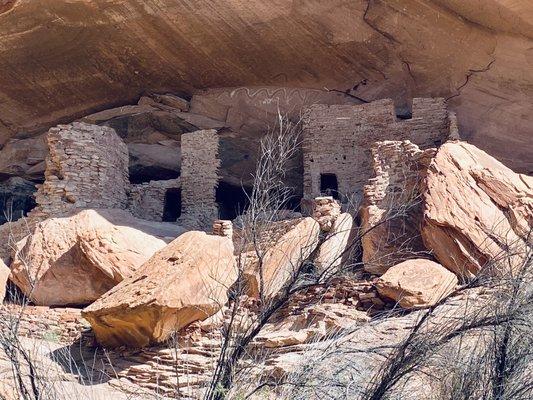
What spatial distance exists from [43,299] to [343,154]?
5.26m

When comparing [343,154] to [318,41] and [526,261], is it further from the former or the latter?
[526,261]

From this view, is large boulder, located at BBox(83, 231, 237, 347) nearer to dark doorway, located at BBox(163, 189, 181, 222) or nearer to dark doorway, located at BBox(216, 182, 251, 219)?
dark doorway, located at BBox(163, 189, 181, 222)

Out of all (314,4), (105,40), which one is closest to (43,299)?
(105,40)

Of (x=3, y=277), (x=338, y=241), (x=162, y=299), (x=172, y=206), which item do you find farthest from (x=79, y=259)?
(x=172, y=206)

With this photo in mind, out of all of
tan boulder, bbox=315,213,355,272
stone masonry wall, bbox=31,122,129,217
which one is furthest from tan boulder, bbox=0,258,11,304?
tan boulder, bbox=315,213,355,272

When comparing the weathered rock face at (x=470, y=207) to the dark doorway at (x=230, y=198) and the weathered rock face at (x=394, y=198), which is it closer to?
the weathered rock face at (x=394, y=198)

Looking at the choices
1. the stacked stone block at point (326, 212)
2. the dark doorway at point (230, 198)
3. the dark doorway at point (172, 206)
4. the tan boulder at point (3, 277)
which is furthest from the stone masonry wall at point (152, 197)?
the stacked stone block at point (326, 212)

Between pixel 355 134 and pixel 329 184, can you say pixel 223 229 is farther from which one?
pixel 355 134

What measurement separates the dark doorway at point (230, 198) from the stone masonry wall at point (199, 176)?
57.3 inches

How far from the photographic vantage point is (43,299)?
9.62 meters

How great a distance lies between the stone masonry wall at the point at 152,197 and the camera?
1263cm

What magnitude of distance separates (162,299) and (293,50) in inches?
249

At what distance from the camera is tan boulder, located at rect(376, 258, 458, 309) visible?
8266 mm

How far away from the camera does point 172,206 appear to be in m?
14.0
